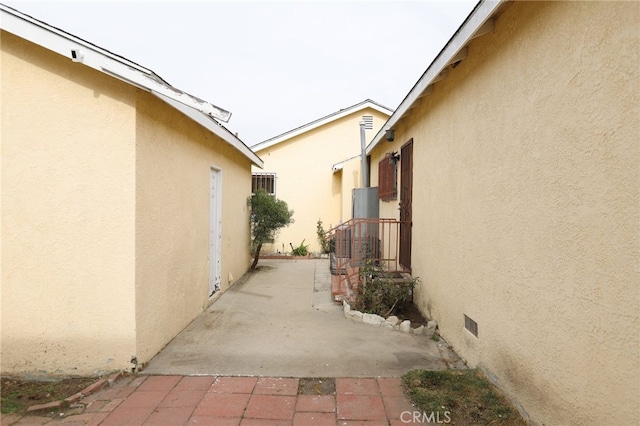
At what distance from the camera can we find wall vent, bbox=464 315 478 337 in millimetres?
3557

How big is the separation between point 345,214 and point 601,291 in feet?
Result: 34.0

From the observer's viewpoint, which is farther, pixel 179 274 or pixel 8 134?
pixel 179 274

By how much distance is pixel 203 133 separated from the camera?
5824 millimetres

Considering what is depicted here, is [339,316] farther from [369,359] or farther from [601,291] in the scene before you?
[601,291]

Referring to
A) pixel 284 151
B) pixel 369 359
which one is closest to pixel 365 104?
pixel 284 151

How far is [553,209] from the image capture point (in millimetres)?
2318

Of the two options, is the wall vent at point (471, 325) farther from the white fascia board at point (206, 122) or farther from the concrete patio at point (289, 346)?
the white fascia board at point (206, 122)

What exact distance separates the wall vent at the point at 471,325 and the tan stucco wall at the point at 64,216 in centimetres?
345

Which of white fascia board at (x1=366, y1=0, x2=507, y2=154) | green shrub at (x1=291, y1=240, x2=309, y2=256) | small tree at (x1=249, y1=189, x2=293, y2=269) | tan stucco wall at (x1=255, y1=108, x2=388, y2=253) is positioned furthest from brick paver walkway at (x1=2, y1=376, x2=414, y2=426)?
tan stucco wall at (x1=255, y1=108, x2=388, y2=253)

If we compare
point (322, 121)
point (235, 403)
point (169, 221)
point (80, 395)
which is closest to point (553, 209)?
point (235, 403)

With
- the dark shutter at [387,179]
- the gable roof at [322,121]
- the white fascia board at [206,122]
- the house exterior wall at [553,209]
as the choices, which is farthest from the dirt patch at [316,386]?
the gable roof at [322,121]

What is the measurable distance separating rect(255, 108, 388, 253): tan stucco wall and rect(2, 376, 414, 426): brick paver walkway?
948 cm

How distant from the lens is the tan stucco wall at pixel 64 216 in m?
3.47

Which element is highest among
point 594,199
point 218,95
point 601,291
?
point 218,95
